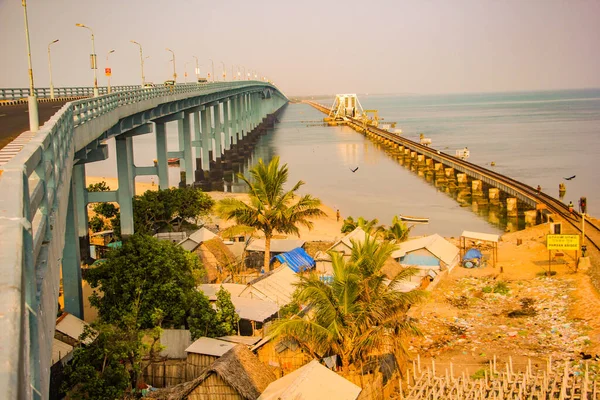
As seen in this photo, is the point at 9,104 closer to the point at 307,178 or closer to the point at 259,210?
the point at 259,210

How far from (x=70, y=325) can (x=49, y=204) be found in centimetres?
1109

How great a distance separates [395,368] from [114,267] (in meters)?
7.81

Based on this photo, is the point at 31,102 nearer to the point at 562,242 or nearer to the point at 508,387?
the point at 508,387

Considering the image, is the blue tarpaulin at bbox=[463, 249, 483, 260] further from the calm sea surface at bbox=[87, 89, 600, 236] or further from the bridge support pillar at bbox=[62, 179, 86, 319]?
the bridge support pillar at bbox=[62, 179, 86, 319]

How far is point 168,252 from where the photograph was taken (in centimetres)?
2080

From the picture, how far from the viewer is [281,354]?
17.7 metres

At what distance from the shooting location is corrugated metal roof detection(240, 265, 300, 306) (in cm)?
2259

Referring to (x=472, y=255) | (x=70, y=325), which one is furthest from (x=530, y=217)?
(x=70, y=325)

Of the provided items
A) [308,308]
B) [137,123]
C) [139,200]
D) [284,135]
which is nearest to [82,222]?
[139,200]

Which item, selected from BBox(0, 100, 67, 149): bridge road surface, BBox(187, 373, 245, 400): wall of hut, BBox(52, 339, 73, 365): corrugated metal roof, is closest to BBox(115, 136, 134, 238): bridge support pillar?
→ BBox(0, 100, 67, 149): bridge road surface

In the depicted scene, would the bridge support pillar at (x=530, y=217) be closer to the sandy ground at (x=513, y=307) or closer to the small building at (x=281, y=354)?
the sandy ground at (x=513, y=307)

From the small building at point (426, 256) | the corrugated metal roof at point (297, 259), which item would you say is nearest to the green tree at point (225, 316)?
the corrugated metal roof at point (297, 259)

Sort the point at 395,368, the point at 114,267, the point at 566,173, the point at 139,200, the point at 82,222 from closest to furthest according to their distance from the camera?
the point at 395,368 < the point at 114,267 < the point at 82,222 < the point at 139,200 < the point at 566,173

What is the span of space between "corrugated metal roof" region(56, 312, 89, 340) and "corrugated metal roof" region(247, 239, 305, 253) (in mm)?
12206
